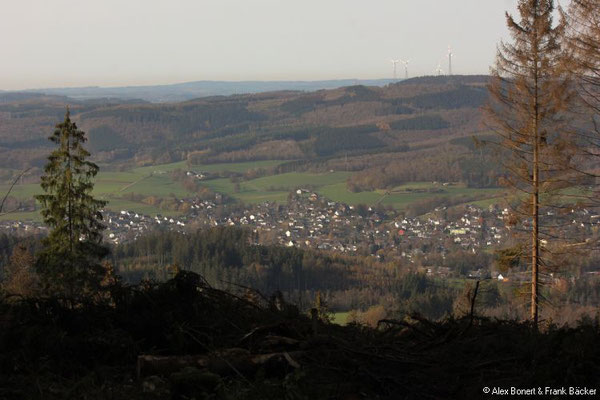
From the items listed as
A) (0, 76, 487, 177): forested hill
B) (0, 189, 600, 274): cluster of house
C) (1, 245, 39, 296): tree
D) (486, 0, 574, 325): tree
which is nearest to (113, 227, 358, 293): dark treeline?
(0, 189, 600, 274): cluster of house

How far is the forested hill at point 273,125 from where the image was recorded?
108062 mm

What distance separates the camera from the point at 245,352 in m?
4.14

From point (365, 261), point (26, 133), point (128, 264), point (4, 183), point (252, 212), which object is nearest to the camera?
point (128, 264)

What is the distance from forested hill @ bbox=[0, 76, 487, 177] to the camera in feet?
355

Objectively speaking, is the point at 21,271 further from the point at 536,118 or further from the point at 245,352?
the point at 245,352

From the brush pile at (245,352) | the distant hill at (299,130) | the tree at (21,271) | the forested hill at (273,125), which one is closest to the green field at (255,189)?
the distant hill at (299,130)

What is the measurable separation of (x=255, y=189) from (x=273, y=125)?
62.8 meters

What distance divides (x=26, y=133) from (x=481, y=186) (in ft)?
240

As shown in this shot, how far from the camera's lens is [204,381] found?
379 cm

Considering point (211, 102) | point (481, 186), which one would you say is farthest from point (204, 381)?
point (211, 102)

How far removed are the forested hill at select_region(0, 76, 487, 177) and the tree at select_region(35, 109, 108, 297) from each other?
251 feet

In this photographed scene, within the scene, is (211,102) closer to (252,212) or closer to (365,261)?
(252,212)

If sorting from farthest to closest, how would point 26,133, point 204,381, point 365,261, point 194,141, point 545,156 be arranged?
point 194,141, point 26,133, point 365,261, point 545,156, point 204,381

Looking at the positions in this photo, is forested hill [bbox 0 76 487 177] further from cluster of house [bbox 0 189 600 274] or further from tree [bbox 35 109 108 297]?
tree [bbox 35 109 108 297]
